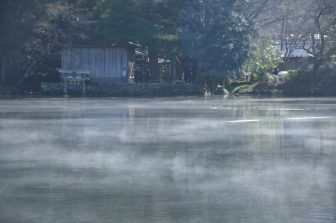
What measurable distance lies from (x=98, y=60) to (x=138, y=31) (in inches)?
124

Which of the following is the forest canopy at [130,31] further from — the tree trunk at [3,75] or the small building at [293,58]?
the small building at [293,58]

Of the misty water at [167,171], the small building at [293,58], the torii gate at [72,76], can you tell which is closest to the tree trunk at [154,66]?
the torii gate at [72,76]

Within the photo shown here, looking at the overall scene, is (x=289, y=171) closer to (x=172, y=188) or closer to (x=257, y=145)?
(x=172, y=188)

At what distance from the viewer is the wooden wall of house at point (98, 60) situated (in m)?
44.9

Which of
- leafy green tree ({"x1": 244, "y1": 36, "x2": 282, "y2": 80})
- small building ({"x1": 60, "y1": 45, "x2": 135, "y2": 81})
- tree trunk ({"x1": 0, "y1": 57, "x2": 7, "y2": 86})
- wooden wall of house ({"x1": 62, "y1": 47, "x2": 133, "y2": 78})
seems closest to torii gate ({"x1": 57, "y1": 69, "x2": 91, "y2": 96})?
Result: small building ({"x1": 60, "y1": 45, "x2": 135, "y2": 81})

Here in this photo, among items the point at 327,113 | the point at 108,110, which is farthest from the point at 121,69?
the point at 327,113

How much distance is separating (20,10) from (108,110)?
15.0 metres

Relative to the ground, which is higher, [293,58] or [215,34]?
[215,34]

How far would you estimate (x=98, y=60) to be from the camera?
45094 millimetres

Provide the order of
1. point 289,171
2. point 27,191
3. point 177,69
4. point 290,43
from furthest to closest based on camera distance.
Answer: point 290,43, point 177,69, point 289,171, point 27,191

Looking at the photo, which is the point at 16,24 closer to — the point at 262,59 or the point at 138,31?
the point at 138,31

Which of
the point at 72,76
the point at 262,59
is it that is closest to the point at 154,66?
the point at 72,76

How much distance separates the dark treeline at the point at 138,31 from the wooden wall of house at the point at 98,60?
503 mm

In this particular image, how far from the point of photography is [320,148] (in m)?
16.2
